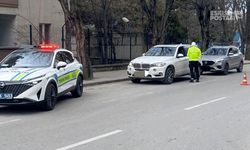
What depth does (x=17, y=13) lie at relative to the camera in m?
23.0

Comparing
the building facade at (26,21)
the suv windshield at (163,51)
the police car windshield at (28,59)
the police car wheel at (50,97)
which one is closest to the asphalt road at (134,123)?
the police car wheel at (50,97)

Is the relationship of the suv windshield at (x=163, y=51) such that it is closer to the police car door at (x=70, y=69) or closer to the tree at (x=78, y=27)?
the tree at (x=78, y=27)

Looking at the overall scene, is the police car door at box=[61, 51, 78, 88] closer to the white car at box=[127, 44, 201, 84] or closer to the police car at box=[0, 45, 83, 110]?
the police car at box=[0, 45, 83, 110]

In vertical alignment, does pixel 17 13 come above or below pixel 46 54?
above

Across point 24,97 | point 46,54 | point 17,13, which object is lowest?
point 24,97

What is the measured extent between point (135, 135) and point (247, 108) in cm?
451

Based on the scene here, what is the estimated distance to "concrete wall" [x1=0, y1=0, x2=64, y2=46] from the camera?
21513 mm

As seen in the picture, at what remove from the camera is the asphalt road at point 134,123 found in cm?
679

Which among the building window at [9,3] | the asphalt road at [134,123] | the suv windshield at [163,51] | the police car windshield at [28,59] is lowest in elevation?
the asphalt road at [134,123]

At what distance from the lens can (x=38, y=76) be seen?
965 cm

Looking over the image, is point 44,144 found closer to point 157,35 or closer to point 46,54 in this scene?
point 46,54

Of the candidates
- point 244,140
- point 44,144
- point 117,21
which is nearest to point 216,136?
point 244,140

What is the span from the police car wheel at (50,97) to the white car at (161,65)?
656cm

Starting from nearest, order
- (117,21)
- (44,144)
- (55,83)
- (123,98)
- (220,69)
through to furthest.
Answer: (44,144), (55,83), (123,98), (220,69), (117,21)
